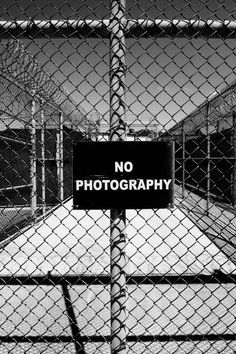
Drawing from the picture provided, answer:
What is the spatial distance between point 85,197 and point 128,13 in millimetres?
1085

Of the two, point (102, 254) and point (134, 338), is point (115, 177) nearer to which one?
point (134, 338)

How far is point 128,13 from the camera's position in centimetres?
174

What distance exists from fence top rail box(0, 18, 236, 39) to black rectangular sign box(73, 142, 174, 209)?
2.07 ft

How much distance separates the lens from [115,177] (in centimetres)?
166

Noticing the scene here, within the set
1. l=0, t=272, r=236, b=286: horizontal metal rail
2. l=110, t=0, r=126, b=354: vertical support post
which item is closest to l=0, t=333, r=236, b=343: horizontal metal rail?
l=110, t=0, r=126, b=354: vertical support post

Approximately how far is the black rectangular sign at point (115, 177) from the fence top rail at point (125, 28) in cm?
63

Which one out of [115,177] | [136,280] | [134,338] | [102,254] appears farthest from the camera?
[102,254]

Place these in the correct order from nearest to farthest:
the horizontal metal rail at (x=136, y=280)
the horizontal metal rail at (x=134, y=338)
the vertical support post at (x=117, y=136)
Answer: the vertical support post at (x=117, y=136) < the horizontal metal rail at (x=134, y=338) < the horizontal metal rail at (x=136, y=280)

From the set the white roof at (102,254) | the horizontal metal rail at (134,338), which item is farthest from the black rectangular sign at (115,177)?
the white roof at (102,254)

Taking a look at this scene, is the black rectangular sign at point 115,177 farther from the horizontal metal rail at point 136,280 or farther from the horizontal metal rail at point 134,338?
the horizontal metal rail at point 136,280

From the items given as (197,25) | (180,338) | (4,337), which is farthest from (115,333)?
(197,25)

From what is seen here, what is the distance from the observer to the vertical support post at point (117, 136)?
165 centimetres

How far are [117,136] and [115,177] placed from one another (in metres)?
0.23

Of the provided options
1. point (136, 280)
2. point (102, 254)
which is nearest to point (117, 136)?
point (136, 280)
